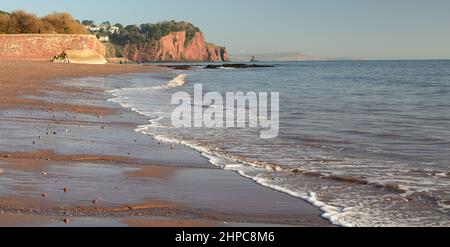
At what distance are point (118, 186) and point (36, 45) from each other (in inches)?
2986

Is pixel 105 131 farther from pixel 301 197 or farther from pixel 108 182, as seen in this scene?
pixel 301 197

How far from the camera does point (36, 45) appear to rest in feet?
257

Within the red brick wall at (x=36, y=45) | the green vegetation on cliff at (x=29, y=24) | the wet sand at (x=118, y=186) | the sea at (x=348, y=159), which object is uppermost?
the green vegetation on cliff at (x=29, y=24)

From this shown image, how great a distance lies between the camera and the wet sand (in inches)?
215

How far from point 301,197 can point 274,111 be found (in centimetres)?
1197

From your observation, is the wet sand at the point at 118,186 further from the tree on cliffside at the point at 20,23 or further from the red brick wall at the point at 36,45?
the tree on cliffside at the point at 20,23

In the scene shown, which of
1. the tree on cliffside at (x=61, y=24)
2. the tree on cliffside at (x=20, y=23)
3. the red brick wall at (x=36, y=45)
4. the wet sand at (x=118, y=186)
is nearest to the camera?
the wet sand at (x=118, y=186)

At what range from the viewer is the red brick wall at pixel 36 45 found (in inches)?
2968

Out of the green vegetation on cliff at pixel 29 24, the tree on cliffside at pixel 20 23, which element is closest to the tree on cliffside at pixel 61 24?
the green vegetation on cliff at pixel 29 24

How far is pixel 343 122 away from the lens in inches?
603

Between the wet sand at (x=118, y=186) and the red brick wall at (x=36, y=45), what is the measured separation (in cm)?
6825

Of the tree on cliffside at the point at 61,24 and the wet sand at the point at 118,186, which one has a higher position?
the tree on cliffside at the point at 61,24

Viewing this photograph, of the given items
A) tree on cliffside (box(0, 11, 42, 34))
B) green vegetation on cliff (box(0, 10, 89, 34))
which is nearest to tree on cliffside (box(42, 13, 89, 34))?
green vegetation on cliff (box(0, 10, 89, 34))

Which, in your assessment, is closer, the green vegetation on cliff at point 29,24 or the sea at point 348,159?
the sea at point 348,159
